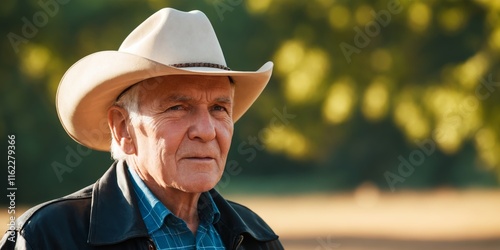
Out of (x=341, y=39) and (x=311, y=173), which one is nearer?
(x=341, y=39)

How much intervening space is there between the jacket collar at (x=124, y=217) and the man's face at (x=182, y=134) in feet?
0.35

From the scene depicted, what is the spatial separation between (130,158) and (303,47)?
11.0m

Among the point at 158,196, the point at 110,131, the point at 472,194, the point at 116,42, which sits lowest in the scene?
the point at 158,196

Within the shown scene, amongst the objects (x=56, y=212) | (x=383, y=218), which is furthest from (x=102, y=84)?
(x=383, y=218)

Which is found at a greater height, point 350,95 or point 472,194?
point 472,194

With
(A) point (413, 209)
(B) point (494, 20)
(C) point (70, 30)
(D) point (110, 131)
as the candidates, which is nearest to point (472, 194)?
(A) point (413, 209)

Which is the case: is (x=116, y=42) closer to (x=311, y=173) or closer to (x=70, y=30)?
(x=70, y=30)

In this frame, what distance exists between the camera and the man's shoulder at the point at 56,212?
277 cm

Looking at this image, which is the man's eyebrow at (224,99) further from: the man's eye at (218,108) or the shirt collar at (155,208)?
the shirt collar at (155,208)

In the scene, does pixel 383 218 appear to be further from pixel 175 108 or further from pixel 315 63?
pixel 175 108

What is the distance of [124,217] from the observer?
9.57ft

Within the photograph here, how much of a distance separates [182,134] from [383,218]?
67.7 ft

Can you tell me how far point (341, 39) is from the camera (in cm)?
1410

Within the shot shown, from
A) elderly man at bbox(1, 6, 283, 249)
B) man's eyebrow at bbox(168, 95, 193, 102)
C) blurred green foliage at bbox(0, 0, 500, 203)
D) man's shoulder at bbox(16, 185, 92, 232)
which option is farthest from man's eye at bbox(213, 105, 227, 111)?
blurred green foliage at bbox(0, 0, 500, 203)
